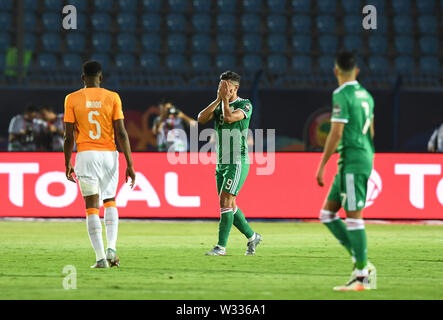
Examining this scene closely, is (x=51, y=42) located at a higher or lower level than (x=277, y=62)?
higher

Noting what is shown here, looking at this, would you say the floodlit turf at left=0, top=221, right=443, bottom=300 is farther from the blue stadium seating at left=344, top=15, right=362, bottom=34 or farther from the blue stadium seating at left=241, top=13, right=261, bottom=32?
the blue stadium seating at left=344, top=15, right=362, bottom=34

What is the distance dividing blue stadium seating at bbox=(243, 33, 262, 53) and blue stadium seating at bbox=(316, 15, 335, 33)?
170 centimetres

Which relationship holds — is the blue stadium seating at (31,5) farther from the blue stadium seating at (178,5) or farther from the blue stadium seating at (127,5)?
the blue stadium seating at (178,5)

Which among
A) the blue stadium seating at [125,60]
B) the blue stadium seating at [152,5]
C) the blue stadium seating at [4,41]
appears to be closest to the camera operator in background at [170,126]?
the blue stadium seating at [125,60]

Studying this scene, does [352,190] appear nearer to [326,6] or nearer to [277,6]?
[277,6]

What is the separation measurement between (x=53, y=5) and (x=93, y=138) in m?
15.0

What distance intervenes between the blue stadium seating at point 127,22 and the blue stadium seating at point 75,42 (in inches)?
40.4

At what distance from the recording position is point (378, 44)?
24094mm

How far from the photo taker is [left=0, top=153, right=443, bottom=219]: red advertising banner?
52.2 ft

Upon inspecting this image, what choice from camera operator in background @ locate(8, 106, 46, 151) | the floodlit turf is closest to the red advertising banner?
the floodlit turf

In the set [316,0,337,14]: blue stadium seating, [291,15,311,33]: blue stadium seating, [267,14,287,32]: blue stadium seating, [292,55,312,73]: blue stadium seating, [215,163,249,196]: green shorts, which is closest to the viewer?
[215,163,249,196]: green shorts

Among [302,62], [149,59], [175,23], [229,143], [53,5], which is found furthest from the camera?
[175,23]

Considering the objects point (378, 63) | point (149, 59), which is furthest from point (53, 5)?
point (378, 63)

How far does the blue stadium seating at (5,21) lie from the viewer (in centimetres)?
2277
